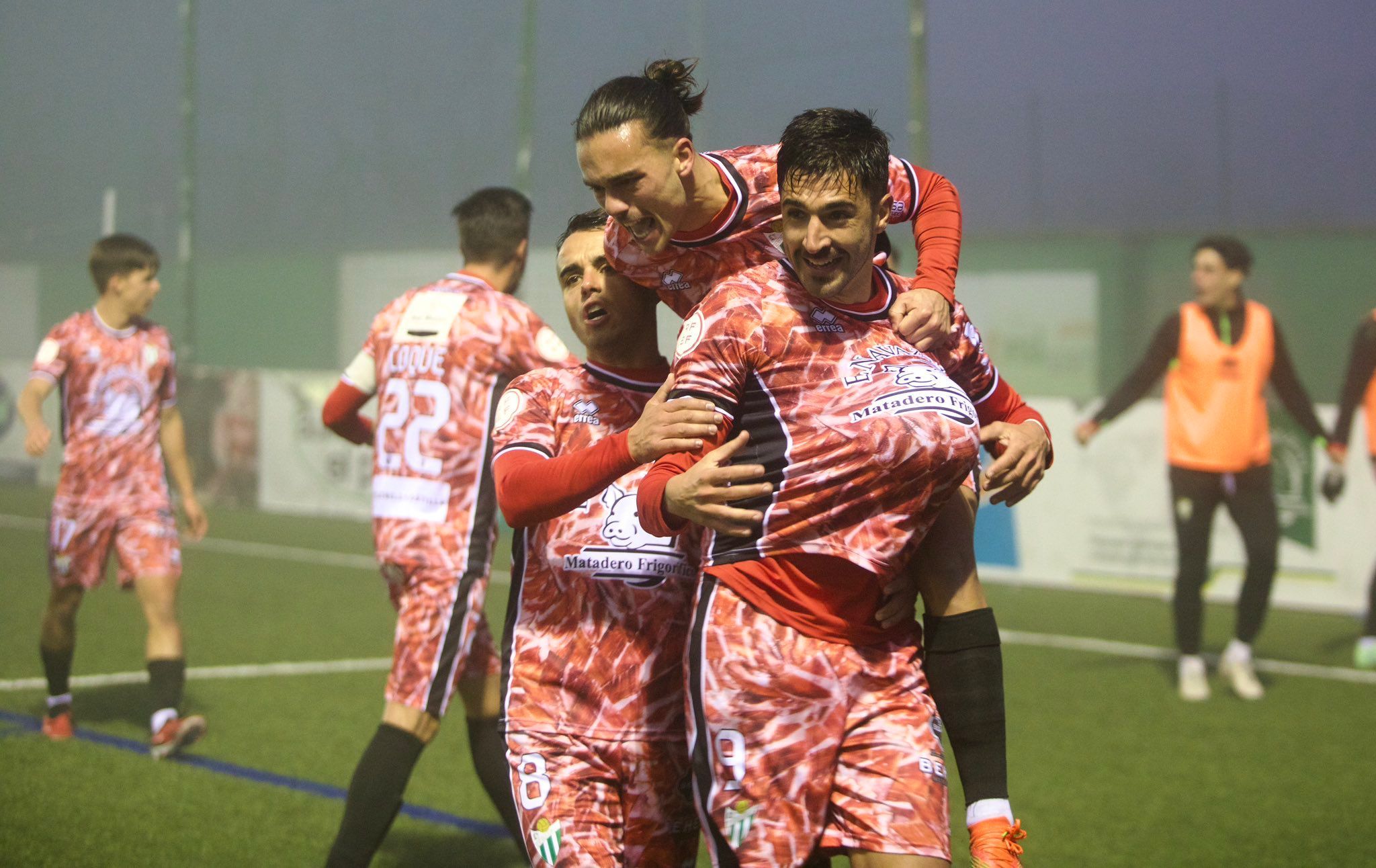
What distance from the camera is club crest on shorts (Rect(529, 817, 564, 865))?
2.72 metres

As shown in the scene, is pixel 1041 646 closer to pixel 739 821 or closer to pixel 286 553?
pixel 739 821

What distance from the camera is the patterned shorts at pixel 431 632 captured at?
4.18 meters

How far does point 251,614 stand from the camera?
961 cm

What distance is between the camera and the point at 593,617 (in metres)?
2.92

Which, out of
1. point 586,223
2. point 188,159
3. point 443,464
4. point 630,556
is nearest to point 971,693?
point 630,556

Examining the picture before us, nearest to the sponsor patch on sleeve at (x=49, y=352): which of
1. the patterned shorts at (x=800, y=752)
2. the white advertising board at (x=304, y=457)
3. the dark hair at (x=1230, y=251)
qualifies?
the patterned shorts at (x=800, y=752)

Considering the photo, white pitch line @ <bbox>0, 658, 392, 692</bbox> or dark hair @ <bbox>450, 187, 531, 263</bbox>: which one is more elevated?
dark hair @ <bbox>450, 187, 531, 263</bbox>

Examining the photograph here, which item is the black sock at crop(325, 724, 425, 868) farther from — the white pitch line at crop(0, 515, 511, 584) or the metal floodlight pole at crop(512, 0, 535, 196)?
the metal floodlight pole at crop(512, 0, 535, 196)

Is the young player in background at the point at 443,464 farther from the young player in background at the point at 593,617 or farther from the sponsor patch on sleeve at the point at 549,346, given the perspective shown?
the young player in background at the point at 593,617

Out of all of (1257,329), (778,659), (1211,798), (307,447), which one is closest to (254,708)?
(1211,798)

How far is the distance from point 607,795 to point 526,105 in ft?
45.5

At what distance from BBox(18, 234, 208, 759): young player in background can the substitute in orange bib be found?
4.81 meters

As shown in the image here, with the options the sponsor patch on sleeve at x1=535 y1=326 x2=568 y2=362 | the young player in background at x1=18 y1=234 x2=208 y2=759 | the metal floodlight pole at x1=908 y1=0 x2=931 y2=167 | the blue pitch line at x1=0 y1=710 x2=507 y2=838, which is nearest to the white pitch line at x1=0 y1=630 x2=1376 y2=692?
the blue pitch line at x1=0 y1=710 x2=507 y2=838

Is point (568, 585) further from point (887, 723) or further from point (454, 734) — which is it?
point (454, 734)
